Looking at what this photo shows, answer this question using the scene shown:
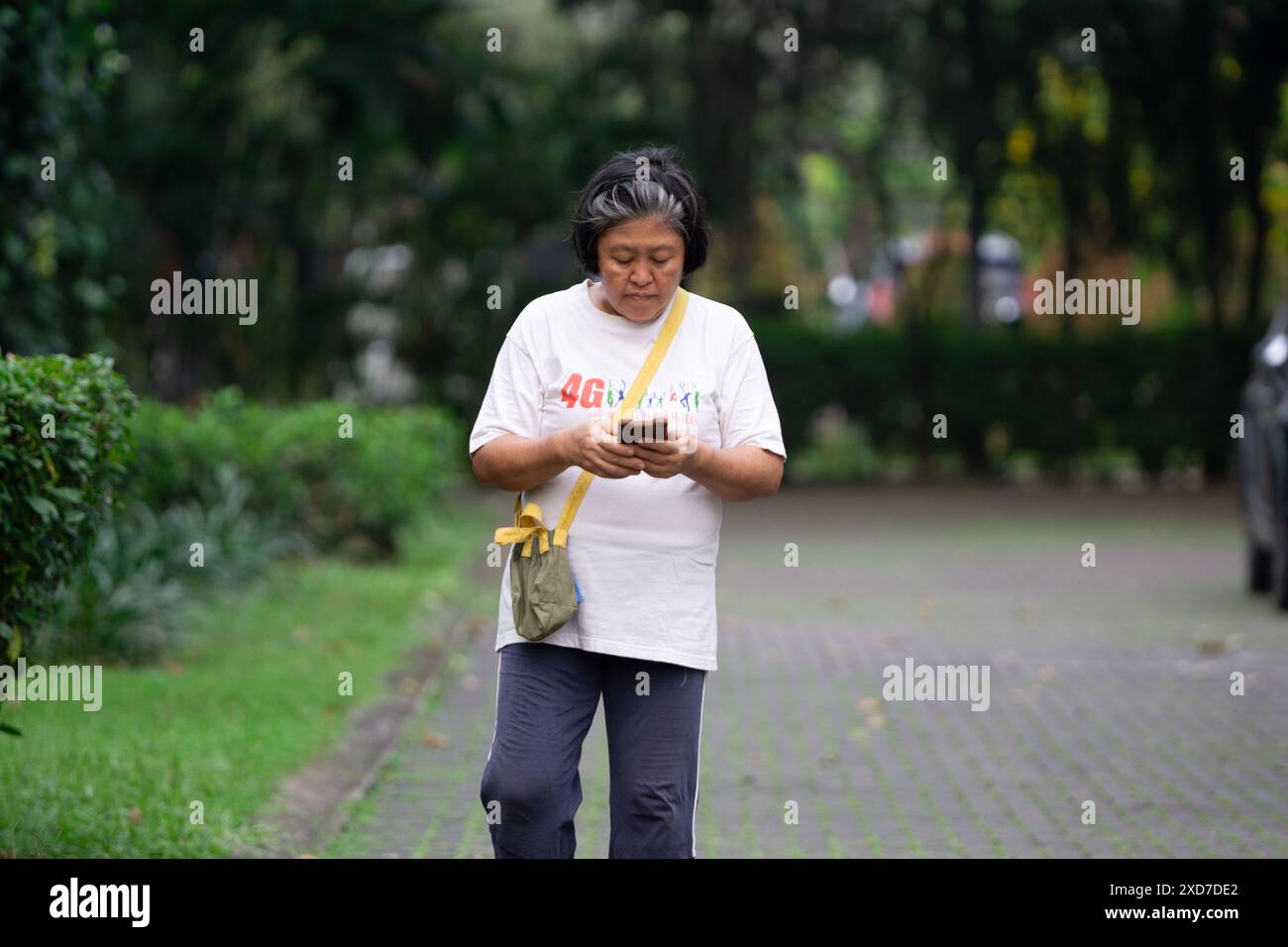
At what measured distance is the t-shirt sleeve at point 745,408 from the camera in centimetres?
466

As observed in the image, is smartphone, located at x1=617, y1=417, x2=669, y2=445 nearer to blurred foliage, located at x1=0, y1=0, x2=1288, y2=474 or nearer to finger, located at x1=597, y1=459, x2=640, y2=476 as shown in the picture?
finger, located at x1=597, y1=459, x2=640, y2=476

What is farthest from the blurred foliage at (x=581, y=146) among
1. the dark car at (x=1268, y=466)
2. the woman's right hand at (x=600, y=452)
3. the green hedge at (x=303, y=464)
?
the woman's right hand at (x=600, y=452)

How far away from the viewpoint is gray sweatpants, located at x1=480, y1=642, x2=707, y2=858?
4.61 metres

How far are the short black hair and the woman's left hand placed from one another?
1.77ft

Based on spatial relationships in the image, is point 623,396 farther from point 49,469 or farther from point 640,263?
point 49,469

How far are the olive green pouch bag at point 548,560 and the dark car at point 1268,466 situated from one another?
342 inches

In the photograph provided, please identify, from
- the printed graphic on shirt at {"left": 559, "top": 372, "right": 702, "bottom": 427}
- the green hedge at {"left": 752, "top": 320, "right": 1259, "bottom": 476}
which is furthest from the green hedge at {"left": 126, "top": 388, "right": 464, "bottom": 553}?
the green hedge at {"left": 752, "top": 320, "right": 1259, "bottom": 476}

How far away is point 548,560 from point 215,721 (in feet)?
14.2

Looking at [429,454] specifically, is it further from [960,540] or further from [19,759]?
[19,759]
